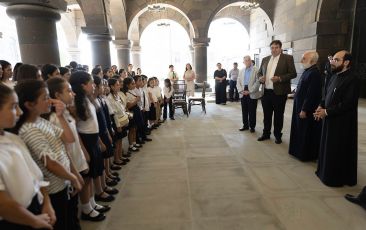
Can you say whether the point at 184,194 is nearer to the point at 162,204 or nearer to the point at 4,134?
the point at 162,204

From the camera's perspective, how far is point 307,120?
379 centimetres

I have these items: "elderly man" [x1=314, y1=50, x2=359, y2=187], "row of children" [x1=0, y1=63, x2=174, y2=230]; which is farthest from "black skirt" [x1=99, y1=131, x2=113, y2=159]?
"elderly man" [x1=314, y1=50, x2=359, y2=187]

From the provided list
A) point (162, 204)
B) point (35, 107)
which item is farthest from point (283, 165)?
point (35, 107)

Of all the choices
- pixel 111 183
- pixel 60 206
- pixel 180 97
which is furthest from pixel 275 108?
pixel 60 206

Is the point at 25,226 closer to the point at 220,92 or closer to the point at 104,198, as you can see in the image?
the point at 104,198

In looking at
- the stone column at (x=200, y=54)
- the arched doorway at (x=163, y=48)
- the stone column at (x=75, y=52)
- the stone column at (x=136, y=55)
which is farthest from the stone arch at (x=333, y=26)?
the stone column at (x=75, y=52)

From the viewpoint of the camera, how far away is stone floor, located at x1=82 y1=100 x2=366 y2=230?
8.03 feet

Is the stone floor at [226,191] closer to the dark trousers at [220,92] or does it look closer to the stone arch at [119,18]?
the dark trousers at [220,92]

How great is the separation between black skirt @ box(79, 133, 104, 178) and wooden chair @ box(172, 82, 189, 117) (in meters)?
4.87

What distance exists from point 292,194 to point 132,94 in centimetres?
287

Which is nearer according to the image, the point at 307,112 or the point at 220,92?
the point at 307,112

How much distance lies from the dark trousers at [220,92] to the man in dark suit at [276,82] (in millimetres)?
4566

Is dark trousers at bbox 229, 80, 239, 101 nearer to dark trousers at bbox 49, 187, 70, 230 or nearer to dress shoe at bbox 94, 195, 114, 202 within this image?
dress shoe at bbox 94, 195, 114, 202

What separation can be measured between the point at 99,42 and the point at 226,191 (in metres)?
6.53
